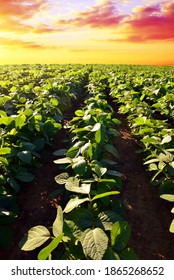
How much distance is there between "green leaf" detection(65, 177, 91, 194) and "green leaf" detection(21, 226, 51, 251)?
360 millimetres

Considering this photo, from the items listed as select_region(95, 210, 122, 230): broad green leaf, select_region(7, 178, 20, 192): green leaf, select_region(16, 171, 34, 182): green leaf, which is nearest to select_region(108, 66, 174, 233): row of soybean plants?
select_region(95, 210, 122, 230): broad green leaf

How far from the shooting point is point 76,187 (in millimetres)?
2172

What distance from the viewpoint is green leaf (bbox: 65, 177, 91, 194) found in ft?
6.94

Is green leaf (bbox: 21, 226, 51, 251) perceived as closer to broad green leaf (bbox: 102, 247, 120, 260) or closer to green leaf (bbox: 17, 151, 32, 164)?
broad green leaf (bbox: 102, 247, 120, 260)

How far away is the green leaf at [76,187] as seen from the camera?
83.3 inches

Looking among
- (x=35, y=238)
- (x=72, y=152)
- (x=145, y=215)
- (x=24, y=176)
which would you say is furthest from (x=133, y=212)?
(x=35, y=238)

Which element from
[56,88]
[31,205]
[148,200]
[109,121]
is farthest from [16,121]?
[56,88]

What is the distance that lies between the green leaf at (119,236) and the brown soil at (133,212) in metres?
1.06

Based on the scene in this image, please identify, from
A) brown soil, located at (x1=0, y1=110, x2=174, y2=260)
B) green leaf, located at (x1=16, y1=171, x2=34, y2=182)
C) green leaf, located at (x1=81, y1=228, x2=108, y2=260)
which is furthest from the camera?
green leaf, located at (x1=16, y1=171, x2=34, y2=182)

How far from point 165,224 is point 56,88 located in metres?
4.61

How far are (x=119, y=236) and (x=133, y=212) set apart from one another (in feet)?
5.18

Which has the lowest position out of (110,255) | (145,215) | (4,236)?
(145,215)

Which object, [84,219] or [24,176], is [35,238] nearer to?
[84,219]
